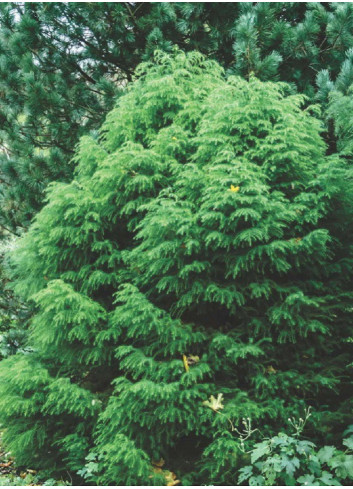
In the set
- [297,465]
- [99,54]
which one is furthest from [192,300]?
[99,54]

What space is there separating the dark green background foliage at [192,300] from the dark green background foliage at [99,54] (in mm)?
1313

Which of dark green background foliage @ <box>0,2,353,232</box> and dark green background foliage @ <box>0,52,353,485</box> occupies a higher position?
dark green background foliage @ <box>0,2,353,232</box>

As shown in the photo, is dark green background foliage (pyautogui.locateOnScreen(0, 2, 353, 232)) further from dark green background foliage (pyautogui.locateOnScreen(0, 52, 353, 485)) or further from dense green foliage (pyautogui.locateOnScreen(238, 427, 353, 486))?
dense green foliage (pyautogui.locateOnScreen(238, 427, 353, 486))

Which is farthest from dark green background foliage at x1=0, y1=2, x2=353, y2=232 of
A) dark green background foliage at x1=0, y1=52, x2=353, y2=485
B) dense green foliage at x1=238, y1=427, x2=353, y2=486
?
dense green foliage at x1=238, y1=427, x2=353, y2=486

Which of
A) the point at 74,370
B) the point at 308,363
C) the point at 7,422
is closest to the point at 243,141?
the point at 308,363

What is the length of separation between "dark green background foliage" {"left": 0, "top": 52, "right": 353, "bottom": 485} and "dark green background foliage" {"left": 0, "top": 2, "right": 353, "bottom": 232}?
4.31ft

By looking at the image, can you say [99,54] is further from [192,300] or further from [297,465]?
[297,465]

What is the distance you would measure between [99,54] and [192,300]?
10.9 ft

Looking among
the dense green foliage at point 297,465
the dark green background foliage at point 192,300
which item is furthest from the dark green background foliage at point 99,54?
the dense green foliage at point 297,465

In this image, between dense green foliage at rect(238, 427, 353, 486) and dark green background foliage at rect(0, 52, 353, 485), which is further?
dark green background foliage at rect(0, 52, 353, 485)

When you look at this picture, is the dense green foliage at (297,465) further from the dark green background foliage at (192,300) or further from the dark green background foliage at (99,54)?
the dark green background foliage at (99,54)

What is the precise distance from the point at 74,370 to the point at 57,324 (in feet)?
1.83

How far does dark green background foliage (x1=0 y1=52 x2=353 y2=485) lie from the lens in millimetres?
2986

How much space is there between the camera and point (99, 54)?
4.93 metres
